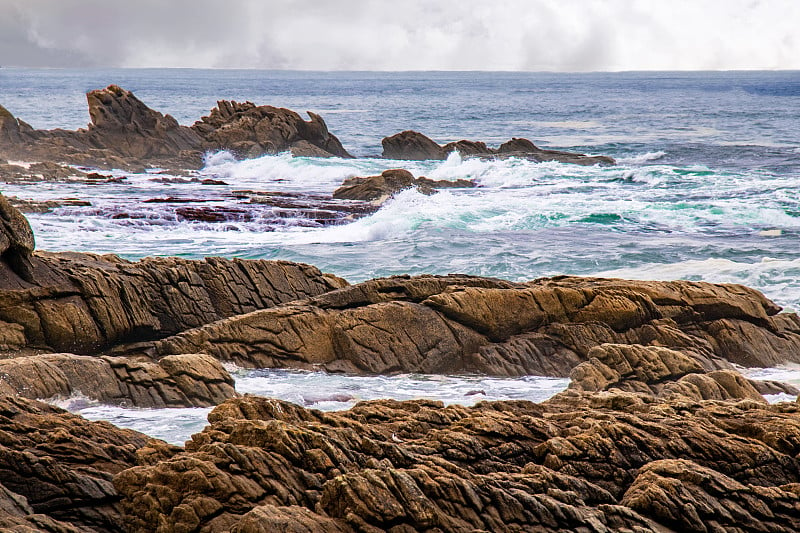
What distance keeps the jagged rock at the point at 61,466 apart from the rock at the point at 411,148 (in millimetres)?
41804

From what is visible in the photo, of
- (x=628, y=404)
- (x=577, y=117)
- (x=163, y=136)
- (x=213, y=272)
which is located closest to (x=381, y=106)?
(x=577, y=117)

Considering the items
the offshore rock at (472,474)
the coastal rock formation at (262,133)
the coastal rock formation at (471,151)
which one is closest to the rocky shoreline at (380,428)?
the offshore rock at (472,474)

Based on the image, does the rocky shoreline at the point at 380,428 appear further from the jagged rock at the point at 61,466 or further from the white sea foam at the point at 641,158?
the white sea foam at the point at 641,158

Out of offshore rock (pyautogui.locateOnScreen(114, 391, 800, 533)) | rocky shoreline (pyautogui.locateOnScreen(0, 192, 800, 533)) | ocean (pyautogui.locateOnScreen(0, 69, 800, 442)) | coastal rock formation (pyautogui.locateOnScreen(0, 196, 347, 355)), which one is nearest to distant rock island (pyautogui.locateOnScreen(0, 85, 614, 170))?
ocean (pyautogui.locateOnScreen(0, 69, 800, 442))

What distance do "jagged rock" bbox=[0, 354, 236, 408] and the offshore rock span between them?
336 cm

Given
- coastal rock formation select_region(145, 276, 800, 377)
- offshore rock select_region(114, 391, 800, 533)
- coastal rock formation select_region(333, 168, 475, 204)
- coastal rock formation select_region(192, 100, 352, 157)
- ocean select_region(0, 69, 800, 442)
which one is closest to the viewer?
offshore rock select_region(114, 391, 800, 533)

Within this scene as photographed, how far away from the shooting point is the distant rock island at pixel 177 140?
132 ft

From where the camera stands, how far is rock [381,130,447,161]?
47875 mm

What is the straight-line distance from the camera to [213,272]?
1333cm

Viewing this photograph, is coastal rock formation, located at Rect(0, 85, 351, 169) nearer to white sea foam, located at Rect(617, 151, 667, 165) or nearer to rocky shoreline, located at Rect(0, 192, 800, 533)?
white sea foam, located at Rect(617, 151, 667, 165)

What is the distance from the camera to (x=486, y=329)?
40.8 ft

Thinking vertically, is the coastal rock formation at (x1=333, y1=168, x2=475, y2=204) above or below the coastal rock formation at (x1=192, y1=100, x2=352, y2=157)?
below

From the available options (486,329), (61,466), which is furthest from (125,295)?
(61,466)

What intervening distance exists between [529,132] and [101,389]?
61.2 m
